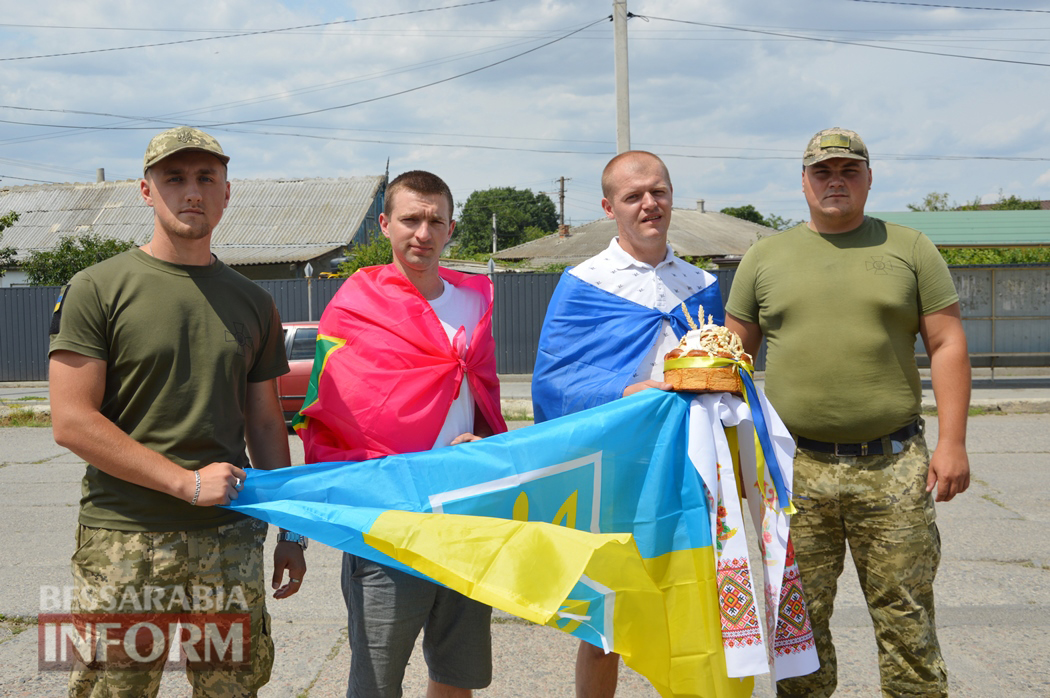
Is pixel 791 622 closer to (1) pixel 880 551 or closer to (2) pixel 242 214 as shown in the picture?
(1) pixel 880 551

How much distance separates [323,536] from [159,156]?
135 centimetres

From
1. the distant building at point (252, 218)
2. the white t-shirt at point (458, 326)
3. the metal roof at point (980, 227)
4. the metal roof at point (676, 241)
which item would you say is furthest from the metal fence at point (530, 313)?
the white t-shirt at point (458, 326)

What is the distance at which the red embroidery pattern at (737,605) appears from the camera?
8.87 ft

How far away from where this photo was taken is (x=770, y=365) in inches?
137

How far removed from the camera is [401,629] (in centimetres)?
289

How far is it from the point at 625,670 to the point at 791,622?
138 cm

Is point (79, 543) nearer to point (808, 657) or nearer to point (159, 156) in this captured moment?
point (159, 156)

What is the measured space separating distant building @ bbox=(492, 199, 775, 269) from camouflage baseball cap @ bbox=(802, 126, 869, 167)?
25293 millimetres

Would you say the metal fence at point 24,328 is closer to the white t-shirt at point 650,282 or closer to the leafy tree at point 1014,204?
the white t-shirt at point 650,282

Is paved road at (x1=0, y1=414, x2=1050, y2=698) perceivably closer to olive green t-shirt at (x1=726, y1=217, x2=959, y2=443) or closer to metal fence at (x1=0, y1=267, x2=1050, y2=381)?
olive green t-shirt at (x1=726, y1=217, x2=959, y2=443)

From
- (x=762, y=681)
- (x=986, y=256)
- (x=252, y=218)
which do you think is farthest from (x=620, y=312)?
(x=252, y=218)

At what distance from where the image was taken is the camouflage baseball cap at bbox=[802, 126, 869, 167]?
329 cm

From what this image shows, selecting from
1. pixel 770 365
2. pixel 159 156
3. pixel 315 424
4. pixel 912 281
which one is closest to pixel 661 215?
pixel 770 365

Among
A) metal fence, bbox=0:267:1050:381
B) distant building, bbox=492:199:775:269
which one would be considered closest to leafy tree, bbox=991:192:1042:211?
distant building, bbox=492:199:775:269
